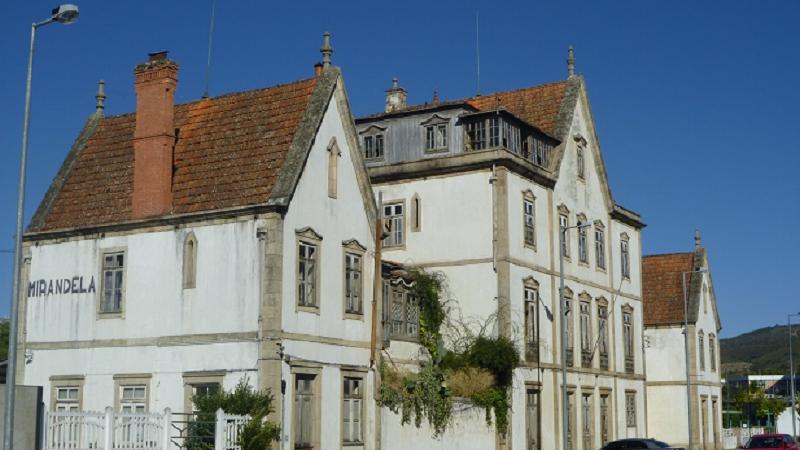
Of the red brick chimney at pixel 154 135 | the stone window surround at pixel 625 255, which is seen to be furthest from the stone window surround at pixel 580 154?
the red brick chimney at pixel 154 135

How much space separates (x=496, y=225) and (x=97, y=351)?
1582cm

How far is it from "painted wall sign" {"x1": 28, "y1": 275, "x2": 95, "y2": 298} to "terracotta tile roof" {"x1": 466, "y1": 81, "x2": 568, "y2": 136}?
20773 mm

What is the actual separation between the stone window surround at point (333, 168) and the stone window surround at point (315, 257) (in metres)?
1.78

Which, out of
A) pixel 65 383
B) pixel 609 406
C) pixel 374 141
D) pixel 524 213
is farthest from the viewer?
pixel 609 406

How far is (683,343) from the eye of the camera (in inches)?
2512

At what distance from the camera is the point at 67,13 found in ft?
71.2

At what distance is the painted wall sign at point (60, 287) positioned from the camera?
113 ft

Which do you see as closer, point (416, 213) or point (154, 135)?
point (154, 135)

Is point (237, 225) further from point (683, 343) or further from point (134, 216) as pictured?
point (683, 343)

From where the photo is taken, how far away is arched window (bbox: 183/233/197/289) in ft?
106

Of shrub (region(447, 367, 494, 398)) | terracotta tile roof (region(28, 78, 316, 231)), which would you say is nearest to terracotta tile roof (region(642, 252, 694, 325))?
shrub (region(447, 367, 494, 398))

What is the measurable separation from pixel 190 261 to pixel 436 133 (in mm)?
15375

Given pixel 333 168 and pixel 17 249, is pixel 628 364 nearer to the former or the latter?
pixel 333 168

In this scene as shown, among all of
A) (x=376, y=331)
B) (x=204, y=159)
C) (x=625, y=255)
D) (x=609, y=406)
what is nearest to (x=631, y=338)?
(x=625, y=255)
